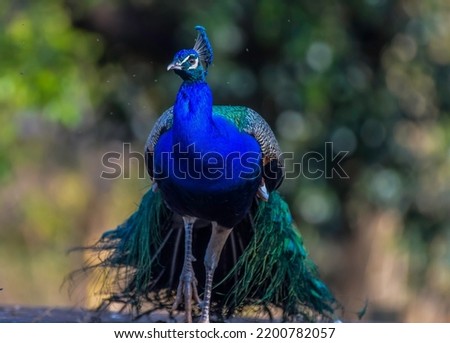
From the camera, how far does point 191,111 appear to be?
4.01 meters

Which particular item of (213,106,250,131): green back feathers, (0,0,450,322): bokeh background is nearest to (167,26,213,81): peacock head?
(213,106,250,131): green back feathers

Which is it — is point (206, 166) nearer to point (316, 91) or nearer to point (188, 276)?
point (188, 276)

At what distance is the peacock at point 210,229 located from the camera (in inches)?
161

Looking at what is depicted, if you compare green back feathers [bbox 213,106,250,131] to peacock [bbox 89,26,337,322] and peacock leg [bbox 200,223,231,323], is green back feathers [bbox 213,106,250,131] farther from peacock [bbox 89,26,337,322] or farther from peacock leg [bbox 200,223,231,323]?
peacock leg [bbox 200,223,231,323]

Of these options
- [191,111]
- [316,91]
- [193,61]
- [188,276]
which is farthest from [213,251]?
Result: [316,91]

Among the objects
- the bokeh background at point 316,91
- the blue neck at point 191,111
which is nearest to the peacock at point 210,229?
the blue neck at point 191,111

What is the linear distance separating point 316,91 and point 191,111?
3413mm

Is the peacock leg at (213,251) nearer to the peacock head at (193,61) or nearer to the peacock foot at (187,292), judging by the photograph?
the peacock foot at (187,292)

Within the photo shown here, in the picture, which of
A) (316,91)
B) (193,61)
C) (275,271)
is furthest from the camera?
(316,91)

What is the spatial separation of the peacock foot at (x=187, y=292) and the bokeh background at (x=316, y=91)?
273 cm

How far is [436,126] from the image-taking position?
8023mm


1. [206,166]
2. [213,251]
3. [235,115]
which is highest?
[235,115]

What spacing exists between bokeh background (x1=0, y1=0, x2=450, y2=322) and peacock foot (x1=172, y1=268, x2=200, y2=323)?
2729 millimetres
